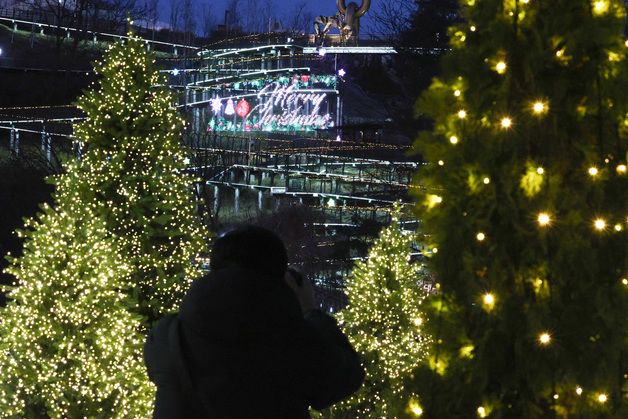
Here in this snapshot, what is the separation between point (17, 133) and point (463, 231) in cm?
3196

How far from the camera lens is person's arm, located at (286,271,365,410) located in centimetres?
292

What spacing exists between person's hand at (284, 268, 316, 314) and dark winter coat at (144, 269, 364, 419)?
0.51 ft

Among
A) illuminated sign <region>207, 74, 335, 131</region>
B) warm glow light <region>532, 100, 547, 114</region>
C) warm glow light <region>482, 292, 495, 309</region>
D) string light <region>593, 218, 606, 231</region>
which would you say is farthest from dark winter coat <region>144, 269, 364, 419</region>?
Result: illuminated sign <region>207, 74, 335, 131</region>

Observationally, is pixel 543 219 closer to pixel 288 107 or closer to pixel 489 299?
pixel 489 299

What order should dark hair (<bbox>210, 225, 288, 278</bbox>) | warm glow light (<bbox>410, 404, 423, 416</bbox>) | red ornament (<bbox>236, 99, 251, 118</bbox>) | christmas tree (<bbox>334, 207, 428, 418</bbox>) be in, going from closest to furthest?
dark hair (<bbox>210, 225, 288, 278</bbox>) → warm glow light (<bbox>410, 404, 423, 416</bbox>) → christmas tree (<bbox>334, 207, 428, 418</bbox>) → red ornament (<bbox>236, 99, 251, 118</bbox>)

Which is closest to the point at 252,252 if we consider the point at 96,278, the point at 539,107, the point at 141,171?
the point at 539,107

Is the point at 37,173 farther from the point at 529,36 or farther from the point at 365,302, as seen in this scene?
the point at 529,36

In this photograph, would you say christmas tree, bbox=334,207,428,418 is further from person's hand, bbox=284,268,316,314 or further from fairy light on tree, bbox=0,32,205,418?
person's hand, bbox=284,268,316,314

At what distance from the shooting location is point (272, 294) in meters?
2.90

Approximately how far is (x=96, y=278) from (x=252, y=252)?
5339 mm

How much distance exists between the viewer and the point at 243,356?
2879 millimetres

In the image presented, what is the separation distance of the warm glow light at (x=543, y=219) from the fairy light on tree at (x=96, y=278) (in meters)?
5.44

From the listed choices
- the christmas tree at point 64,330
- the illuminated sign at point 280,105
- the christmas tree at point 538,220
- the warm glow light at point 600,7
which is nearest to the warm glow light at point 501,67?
the christmas tree at point 538,220

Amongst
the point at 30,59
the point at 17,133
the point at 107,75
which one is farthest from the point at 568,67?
the point at 30,59
